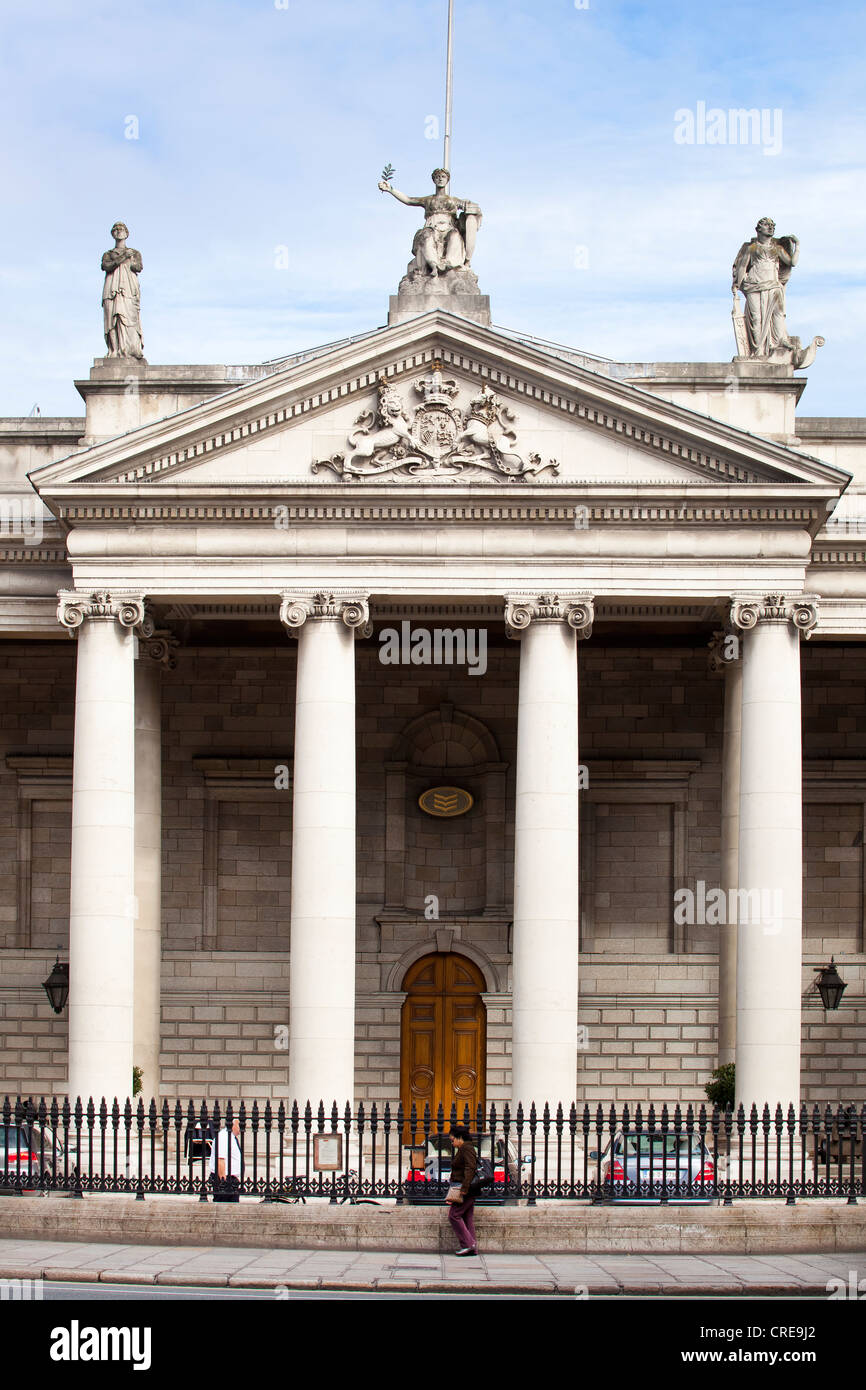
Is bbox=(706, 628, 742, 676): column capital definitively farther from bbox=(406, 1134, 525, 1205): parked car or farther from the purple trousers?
the purple trousers

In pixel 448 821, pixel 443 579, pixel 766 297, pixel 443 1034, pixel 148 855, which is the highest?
pixel 766 297

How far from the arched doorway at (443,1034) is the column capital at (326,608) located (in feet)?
30.6

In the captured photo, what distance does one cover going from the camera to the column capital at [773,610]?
31812 millimetres

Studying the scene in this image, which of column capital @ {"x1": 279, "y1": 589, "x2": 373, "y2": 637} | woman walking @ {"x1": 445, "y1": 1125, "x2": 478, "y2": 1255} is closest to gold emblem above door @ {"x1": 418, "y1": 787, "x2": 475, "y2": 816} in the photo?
column capital @ {"x1": 279, "y1": 589, "x2": 373, "y2": 637}

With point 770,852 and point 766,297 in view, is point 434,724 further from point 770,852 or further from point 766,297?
point 766,297

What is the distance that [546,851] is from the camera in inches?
1241

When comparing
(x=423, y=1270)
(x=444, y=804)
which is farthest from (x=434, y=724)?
(x=423, y=1270)

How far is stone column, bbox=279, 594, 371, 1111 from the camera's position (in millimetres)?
31000

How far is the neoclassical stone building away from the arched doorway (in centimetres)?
7

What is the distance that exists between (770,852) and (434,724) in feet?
31.7

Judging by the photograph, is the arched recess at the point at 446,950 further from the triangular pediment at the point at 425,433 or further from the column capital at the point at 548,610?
the triangular pediment at the point at 425,433

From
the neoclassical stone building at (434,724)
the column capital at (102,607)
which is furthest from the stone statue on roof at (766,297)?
the column capital at (102,607)

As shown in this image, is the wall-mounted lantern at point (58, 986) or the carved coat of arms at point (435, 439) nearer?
the carved coat of arms at point (435, 439)
